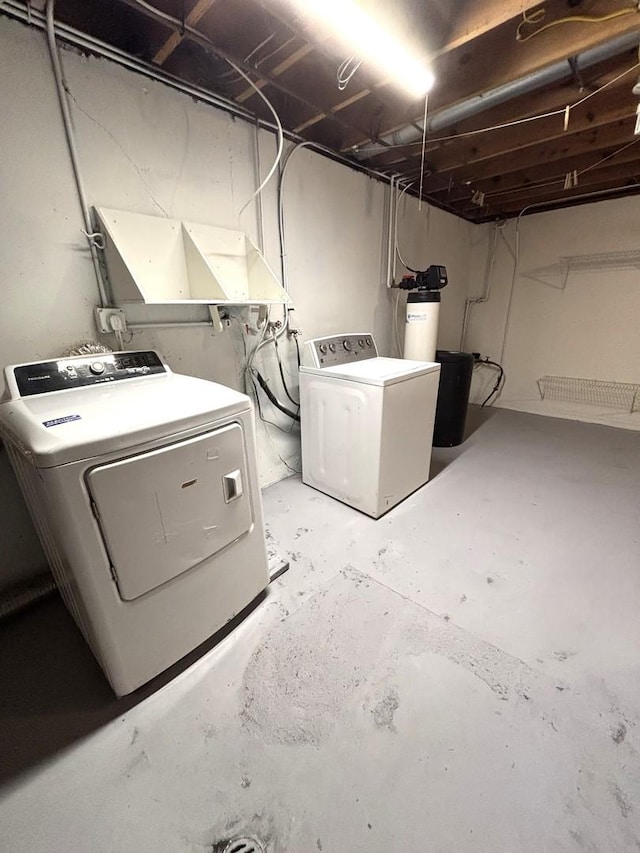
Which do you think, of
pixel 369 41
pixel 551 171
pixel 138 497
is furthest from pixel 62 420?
pixel 551 171

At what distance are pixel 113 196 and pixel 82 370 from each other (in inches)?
32.5

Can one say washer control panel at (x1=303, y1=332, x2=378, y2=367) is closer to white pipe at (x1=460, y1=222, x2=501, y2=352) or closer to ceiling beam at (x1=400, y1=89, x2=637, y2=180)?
ceiling beam at (x1=400, y1=89, x2=637, y2=180)

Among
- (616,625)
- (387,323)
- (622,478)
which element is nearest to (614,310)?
(622,478)

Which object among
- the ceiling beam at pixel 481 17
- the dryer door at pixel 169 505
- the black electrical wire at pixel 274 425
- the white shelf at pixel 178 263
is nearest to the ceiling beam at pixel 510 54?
the ceiling beam at pixel 481 17

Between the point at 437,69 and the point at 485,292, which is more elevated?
the point at 437,69

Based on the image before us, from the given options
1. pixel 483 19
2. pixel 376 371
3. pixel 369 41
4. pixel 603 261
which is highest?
pixel 483 19

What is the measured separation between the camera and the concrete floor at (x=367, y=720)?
2.84 feet

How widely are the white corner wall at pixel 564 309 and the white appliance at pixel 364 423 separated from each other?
8.67 feet

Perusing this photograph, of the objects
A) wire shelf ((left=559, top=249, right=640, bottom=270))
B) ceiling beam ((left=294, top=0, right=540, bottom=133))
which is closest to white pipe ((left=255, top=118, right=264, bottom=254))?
ceiling beam ((left=294, top=0, right=540, bottom=133))

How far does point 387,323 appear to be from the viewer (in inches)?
127

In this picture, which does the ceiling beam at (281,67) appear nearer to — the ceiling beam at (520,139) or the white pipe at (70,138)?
the white pipe at (70,138)

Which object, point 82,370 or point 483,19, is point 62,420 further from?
point 483,19

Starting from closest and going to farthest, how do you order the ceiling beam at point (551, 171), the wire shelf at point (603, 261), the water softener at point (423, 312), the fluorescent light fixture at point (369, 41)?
the fluorescent light fixture at point (369, 41)
the ceiling beam at point (551, 171)
the water softener at point (423, 312)
the wire shelf at point (603, 261)

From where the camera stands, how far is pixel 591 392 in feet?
12.4
